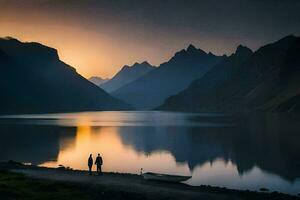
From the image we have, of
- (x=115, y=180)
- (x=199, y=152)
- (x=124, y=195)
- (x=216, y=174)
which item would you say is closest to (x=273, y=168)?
(x=216, y=174)

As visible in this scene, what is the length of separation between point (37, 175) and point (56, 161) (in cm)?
3225

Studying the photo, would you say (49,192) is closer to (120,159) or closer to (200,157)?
(120,159)

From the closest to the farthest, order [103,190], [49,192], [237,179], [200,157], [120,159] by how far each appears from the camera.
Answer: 1. [49,192]
2. [103,190]
3. [237,179]
4. [120,159]
5. [200,157]

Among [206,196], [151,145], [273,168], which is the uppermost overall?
[151,145]

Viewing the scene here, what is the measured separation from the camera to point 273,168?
73.1 meters

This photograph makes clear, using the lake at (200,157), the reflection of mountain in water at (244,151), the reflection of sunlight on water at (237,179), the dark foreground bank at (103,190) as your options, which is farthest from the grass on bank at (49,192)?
the reflection of mountain in water at (244,151)

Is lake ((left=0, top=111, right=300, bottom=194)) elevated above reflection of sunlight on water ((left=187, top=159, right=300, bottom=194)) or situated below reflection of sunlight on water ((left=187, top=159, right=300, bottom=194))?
above

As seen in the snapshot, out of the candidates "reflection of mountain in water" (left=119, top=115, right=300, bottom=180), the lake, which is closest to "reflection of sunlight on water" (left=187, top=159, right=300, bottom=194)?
the lake

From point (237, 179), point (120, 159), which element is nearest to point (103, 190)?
point (237, 179)

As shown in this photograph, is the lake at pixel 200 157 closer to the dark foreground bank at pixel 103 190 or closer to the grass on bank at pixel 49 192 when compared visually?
the dark foreground bank at pixel 103 190

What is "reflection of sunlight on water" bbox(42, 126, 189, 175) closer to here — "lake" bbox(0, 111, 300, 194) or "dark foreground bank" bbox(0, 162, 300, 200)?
"lake" bbox(0, 111, 300, 194)

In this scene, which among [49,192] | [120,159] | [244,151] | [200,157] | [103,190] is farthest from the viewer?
[244,151]

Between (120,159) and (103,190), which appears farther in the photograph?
(120,159)

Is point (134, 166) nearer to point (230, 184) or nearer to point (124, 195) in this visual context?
point (230, 184)
